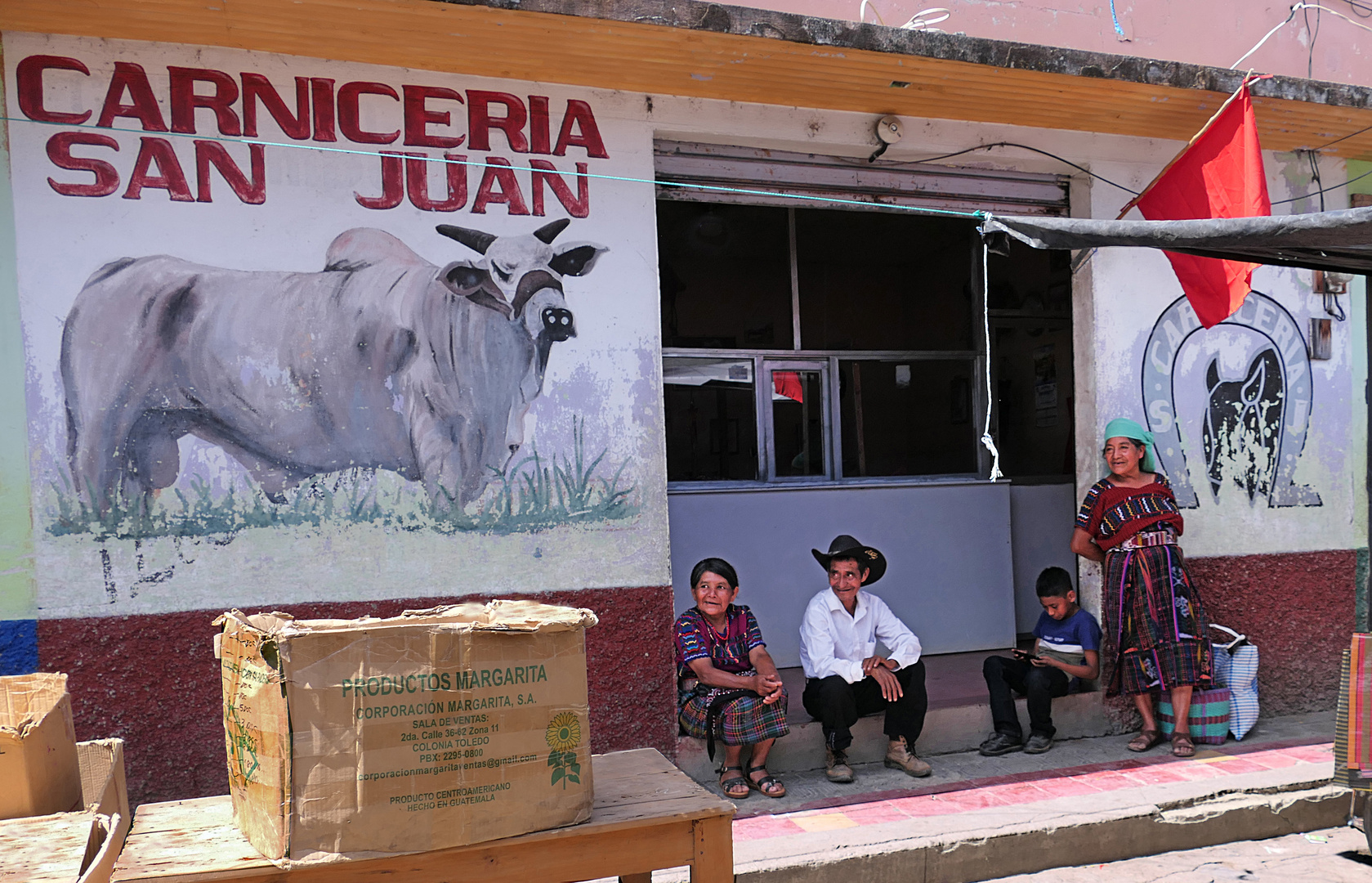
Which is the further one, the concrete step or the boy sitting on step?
the boy sitting on step

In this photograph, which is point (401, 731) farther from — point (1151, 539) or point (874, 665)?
point (1151, 539)

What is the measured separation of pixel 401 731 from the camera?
7.40 ft

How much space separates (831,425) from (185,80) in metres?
4.12

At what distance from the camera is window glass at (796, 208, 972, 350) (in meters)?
7.05

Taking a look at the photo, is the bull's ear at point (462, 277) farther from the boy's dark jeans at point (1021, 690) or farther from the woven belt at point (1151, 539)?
the woven belt at point (1151, 539)

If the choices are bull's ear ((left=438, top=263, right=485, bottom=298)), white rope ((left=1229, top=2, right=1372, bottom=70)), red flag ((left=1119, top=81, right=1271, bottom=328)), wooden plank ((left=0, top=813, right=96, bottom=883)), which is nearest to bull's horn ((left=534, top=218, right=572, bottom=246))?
bull's ear ((left=438, top=263, right=485, bottom=298))

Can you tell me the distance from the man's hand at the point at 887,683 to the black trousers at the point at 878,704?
0.06 metres

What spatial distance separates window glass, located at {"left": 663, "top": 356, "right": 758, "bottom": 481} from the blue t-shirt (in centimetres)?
202

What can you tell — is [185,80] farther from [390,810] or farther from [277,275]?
[390,810]

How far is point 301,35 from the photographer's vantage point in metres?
4.18

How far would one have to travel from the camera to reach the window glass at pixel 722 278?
671cm

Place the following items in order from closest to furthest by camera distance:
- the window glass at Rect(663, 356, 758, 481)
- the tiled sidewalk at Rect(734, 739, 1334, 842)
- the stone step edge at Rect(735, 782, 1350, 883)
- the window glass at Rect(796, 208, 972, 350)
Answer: the stone step edge at Rect(735, 782, 1350, 883) → the tiled sidewalk at Rect(734, 739, 1334, 842) → the window glass at Rect(663, 356, 758, 481) → the window glass at Rect(796, 208, 972, 350)

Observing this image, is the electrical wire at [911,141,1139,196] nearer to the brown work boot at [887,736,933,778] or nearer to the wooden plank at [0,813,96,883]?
the brown work boot at [887,736,933,778]

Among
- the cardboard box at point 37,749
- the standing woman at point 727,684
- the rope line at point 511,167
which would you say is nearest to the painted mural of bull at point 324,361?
the rope line at point 511,167
